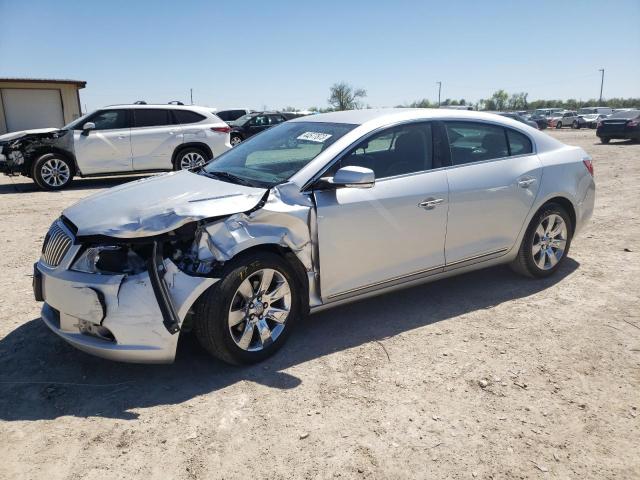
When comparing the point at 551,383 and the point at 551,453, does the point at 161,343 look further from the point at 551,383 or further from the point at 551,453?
the point at 551,383

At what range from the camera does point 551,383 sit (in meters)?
3.13

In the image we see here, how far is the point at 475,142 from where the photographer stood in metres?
4.34

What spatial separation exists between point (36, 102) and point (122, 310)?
24.2 m

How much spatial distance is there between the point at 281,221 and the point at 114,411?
1.51m

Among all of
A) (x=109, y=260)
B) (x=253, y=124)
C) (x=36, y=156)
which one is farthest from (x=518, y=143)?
(x=253, y=124)

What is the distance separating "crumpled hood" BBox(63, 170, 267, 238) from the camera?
3012mm

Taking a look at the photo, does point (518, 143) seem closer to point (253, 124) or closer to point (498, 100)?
point (253, 124)

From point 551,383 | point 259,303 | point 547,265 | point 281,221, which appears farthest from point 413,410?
point 547,265

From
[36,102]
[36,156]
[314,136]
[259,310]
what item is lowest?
[259,310]

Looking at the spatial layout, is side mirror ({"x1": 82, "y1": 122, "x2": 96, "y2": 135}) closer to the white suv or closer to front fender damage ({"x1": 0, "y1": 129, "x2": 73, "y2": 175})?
the white suv

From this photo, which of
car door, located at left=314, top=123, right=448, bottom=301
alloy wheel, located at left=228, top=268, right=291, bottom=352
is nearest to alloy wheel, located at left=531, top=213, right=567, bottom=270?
car door, located at left=314, top=123, right=448, bottom=301

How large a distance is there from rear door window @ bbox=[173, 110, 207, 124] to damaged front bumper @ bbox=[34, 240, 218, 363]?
865cm

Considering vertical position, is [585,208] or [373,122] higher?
[373,122]

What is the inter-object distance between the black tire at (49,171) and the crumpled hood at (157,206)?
7.64 metres
